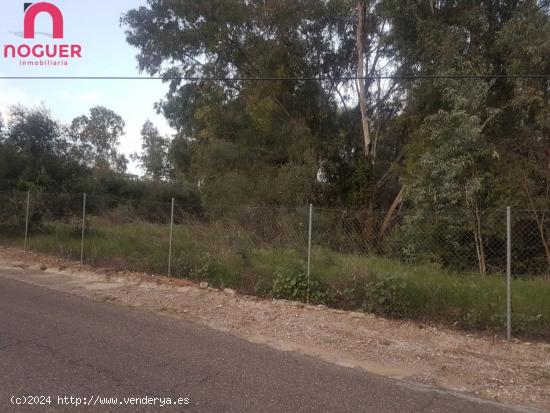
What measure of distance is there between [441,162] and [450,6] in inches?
253

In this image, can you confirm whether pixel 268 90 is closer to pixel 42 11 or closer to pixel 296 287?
pixel 42 11

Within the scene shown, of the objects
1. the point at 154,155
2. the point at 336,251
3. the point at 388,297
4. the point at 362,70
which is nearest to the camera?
the point at 388,297

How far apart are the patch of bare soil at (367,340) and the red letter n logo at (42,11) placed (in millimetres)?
7342

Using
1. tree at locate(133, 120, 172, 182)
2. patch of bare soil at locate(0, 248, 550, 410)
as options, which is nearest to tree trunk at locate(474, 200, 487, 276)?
patch of bare soil at locate(0, 248, 550, 410)

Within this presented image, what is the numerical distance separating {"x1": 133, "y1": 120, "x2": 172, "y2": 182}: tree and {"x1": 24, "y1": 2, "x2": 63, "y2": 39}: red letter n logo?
1323 inches

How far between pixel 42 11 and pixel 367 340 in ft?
40.9

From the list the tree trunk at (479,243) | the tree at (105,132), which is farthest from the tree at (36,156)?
the tree at (105,132)

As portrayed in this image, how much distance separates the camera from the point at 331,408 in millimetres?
4066

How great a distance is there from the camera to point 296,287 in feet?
27.3

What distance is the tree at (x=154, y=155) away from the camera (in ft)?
165

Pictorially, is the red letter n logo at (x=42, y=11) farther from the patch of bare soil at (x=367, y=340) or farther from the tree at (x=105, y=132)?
the tree at (x=105, y=132)

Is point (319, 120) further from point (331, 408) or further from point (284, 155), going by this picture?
point (331, 408)

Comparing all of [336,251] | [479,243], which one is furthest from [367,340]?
[479,243]

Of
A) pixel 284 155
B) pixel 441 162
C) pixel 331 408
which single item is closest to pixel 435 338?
pixel 331 408
